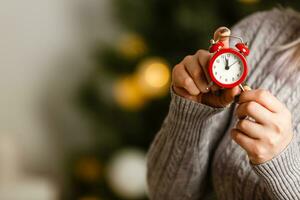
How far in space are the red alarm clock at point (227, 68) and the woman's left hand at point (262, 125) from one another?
0.03 metres

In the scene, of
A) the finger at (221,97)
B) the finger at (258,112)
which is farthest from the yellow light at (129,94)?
the finger at (258,112)

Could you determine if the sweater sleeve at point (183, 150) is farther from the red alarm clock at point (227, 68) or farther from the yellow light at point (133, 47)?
the yellow light at point (133, 47)

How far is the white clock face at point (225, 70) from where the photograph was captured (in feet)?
2.48

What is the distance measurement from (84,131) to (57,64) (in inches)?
12.2

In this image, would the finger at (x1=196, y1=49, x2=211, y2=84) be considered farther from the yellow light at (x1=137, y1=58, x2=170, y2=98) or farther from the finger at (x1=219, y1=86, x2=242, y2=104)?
the yellow light at (x1=137, y1=58, x2=170, y2=98)

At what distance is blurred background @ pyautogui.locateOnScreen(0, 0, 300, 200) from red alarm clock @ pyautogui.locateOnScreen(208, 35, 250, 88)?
0.90 metres

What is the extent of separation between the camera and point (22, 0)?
2162mm

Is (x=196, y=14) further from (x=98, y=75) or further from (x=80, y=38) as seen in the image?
(x=80, y=38)

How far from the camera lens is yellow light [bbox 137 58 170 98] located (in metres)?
1.78

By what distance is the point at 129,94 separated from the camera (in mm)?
1886

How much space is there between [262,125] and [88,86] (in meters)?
1.35

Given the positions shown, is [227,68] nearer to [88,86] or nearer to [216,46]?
[216,46]

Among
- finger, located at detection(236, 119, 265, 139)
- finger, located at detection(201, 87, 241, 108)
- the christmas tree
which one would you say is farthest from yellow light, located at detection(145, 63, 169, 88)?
finger, located at detection(236, 119, 265, 139)

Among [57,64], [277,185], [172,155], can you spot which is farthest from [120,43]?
[277,185]
